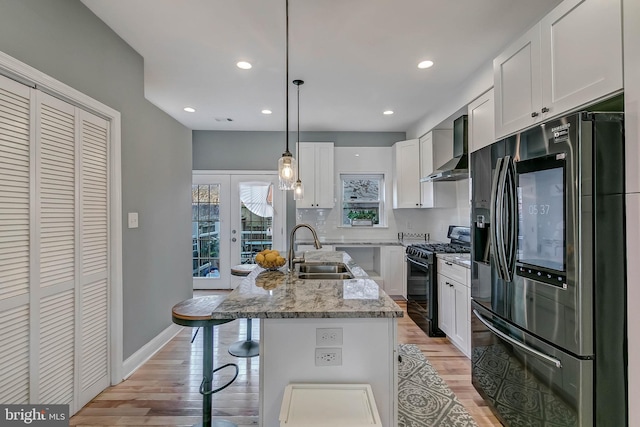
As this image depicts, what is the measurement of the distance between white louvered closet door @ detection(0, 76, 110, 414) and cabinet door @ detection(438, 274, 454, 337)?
3.00m

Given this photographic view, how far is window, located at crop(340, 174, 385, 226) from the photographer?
5.33m

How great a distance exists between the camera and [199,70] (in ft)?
9.93

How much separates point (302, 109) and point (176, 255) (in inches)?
95.0

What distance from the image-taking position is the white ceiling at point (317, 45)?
2.09m

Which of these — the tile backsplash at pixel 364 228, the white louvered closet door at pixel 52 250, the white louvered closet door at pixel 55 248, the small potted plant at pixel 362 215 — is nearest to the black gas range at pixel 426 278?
the tile backsplash at pixel 364 228

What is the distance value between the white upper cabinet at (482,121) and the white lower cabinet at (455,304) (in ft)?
3.80

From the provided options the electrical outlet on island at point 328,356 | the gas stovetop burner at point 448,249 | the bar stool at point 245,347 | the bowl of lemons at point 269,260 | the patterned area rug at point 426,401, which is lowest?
the patterned area rug at point 426,401

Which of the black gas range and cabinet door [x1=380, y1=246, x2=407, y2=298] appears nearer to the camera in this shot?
the black gas range

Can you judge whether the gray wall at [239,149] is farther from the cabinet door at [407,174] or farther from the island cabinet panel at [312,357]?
the island cabinet panel at [312,357]

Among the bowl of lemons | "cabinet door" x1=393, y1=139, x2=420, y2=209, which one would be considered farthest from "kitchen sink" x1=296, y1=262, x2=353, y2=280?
"cabinet door" x1=393, y1=139, x2=420, y2=209

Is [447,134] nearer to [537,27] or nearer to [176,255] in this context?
[537,27]

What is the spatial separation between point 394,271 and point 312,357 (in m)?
3.44

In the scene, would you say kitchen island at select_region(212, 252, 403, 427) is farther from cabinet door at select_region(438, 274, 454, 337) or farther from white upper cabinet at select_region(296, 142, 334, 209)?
white upper cabinet at select_region(296, 142, 334, 209)

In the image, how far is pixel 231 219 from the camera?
5.41m
